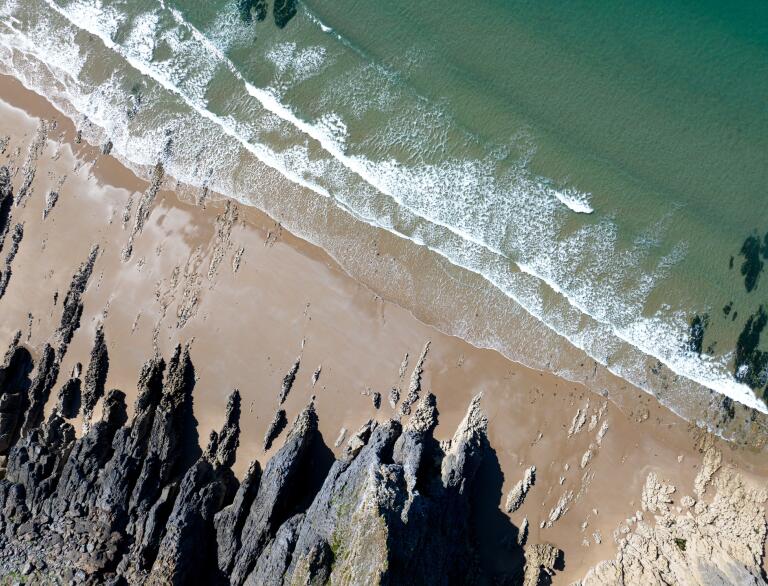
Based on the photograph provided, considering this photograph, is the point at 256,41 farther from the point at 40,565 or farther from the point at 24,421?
the point at 40,565

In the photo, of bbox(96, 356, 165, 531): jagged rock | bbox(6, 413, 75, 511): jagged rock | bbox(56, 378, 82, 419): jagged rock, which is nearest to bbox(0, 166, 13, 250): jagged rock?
bbox(56, 378, 82, 419): jagged rock

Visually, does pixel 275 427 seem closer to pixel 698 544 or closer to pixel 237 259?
pixel 237 259

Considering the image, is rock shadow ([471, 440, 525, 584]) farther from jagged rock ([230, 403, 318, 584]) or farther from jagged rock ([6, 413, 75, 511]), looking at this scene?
jagged rock ([6, 413, 75, 511])

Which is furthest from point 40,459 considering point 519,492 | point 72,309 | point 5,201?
point 519,492

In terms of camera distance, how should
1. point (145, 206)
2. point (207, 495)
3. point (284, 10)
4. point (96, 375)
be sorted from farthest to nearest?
point (284, 10)
point (145, 206)
point (96, 375)
point (207, 495)

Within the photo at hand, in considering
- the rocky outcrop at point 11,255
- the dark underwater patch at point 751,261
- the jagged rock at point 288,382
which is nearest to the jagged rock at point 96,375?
the rocky outcrop at point 11,255

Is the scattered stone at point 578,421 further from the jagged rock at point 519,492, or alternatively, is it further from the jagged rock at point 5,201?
the jagged rock at point 5,201

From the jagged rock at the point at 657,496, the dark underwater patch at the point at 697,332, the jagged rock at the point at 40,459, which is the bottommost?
the jagged rock at the point at 40,459
